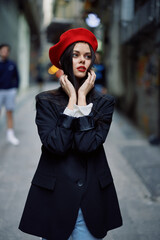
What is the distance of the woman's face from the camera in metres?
1.87

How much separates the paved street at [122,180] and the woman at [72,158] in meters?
1.37

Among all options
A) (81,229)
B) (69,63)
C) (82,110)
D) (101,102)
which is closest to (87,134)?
(82,110)

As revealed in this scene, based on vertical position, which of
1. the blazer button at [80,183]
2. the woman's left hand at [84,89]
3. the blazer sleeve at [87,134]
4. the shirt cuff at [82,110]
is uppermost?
the woman's left hand at [84,89]

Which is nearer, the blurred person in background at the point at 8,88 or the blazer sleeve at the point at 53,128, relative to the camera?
the blazer sleeve at the point at 53,128

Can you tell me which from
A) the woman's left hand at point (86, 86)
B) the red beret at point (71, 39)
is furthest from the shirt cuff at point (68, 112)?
the red beret at point (71, 39)

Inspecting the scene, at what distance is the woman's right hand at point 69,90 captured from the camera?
A: 1.82m

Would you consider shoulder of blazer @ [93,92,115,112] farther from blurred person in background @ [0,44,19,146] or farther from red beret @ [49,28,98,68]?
blurred person in background @ [0,44,19,146]

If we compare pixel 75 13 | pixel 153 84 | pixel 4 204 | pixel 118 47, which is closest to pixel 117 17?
pixel 118 47

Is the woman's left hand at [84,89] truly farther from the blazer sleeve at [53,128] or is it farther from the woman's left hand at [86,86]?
the blazer sleeve at [53,128]

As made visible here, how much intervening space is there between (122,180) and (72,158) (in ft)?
9.84

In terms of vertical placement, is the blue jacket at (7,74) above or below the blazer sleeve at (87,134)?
below

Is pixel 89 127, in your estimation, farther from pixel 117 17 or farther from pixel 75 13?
pixel 75 13

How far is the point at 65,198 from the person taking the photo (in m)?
1.80

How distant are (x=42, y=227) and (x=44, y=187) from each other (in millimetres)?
241
